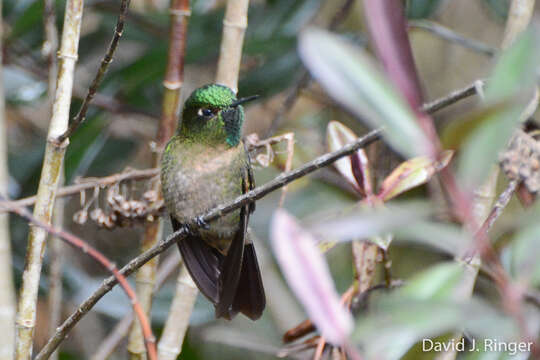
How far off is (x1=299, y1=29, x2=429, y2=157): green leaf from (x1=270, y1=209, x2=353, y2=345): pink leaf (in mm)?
108

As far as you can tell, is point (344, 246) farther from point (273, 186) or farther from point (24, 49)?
point (273, 186)

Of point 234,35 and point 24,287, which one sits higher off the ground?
point 234,35

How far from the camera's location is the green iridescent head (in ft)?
6.46

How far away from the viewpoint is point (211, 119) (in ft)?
6.68

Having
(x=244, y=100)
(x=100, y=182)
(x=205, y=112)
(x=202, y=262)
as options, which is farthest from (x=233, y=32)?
(x=202, y=262)

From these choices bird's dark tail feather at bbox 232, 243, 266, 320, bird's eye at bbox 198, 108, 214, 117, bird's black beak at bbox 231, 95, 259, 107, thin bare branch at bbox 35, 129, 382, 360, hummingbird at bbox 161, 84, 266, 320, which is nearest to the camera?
thin bare branch at bbox 35, 129, 382, 360

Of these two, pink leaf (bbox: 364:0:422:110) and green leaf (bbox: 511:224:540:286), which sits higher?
pink leaf (bbox: 364:0:422:110)

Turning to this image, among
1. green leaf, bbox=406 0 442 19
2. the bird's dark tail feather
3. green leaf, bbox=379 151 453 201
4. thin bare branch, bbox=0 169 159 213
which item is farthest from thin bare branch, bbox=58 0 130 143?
green leaf, bbox=406 0 442 19

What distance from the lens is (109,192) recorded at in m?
1.58

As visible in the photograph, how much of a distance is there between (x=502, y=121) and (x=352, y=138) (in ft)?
3.18

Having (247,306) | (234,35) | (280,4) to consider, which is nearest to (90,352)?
(247,306)

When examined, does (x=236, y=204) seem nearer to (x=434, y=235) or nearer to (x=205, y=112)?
(x=434, y=235)

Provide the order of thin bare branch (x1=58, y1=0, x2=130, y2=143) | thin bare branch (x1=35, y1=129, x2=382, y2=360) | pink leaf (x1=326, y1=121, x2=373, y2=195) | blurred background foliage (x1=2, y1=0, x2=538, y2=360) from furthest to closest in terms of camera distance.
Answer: blurred background foliage (x1=2, y1=0, x2=538, y2=360) < pink leaf (x1=326, y1=121, x2=373, y2=195) < thin bare branch (x1=58, y1=0, x2=130, y2=143) < thin bare branch (x1=35, y1=129, x2=382, y2=360)

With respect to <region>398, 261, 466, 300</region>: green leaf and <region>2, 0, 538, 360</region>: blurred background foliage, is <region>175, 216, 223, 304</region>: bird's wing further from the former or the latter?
<region>398, 261, 466, 300</region>: green leaf
